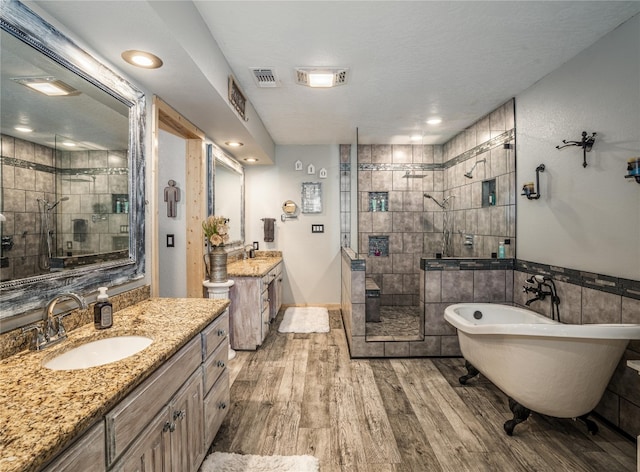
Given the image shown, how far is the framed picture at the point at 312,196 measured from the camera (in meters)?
4.69

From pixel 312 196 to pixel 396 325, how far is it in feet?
Answer: 7.30

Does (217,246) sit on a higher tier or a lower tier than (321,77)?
lower

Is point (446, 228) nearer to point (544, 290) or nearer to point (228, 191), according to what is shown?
point (544, 290)

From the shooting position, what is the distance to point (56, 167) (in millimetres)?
1306

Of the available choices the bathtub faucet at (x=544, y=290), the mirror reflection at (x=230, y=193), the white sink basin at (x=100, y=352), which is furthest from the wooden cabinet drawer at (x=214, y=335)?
the bathtub faucet at (x=544, y=290)

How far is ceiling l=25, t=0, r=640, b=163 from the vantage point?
1.49 metres

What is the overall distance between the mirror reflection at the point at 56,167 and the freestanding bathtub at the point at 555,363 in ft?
7.74

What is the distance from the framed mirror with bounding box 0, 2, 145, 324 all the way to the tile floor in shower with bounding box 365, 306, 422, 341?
2394 millimetres

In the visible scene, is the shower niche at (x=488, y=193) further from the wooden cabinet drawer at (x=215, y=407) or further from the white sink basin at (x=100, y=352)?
the white sink basin at (x=100, y=352)

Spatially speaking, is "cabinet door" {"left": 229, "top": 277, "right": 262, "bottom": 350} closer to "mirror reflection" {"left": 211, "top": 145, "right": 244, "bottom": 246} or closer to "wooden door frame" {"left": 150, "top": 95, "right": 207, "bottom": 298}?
"wooden door frame" {"left": 150, "top": 95, "right": 207, "bottom": 298}

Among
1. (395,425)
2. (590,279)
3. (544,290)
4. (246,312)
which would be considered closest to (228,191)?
(246,312)

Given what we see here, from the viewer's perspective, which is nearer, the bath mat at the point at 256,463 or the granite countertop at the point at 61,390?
the granite countertop at the point at 61,390

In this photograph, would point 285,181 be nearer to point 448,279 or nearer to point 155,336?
point 448,279

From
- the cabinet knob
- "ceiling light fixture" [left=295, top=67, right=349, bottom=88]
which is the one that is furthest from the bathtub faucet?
the cabinet knob
